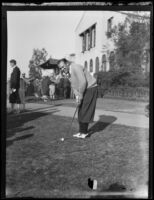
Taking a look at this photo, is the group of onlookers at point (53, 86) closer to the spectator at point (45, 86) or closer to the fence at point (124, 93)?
the spectator at point (45, 86)

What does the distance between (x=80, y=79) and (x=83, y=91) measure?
149 mm

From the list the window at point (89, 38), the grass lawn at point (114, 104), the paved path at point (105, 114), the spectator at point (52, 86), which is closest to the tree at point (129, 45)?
the window at point (89, 38)

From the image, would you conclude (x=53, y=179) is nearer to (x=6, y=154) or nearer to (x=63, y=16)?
(x=6, y=154)

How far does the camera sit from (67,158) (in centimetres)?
396

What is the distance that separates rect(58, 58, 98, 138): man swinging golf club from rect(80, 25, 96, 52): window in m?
0.27

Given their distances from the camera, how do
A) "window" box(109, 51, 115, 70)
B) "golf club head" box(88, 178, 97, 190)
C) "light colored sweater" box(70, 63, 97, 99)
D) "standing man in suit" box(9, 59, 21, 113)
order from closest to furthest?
"golf club head" box(88, 178, 97, 190) → "standing man in suit" box(9, 59, 21, 113) → "light colored sweater" box(70, 63, 97, 99) → "window" box(109, 51, 115, 70)

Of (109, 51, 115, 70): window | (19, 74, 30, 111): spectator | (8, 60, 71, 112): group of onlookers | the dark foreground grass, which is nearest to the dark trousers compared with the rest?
the dark foreground grass

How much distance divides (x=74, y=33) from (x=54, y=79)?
1.93 ft

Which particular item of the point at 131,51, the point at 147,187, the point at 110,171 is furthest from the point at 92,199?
the point at 131,51

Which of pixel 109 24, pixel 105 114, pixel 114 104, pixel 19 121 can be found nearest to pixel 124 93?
pixel 114 104

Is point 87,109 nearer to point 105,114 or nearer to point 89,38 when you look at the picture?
point 105,114

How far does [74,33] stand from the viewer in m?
4.05

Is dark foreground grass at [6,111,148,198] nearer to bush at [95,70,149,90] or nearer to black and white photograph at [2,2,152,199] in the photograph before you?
black and white photograph at [2,2,152,199]

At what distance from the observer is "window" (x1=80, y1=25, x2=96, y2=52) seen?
4060 mm
